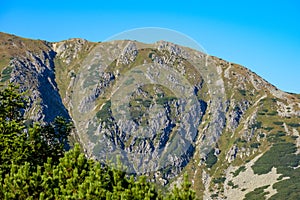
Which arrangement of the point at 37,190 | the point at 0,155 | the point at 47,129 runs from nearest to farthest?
the point at 37,190
the point at 0,155
the point at 47,129

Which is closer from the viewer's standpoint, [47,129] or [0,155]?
[0,155]

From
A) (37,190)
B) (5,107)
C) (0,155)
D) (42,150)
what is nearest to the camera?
(37,190)

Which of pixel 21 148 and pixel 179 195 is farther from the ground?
pixel 21 148

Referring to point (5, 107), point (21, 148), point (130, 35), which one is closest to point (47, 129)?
point (5, 107)

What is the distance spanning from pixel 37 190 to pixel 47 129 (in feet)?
63.2

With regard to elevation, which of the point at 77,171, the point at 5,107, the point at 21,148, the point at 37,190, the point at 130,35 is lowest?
the point at 37,190

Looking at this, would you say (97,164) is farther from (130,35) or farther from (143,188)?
(130,35)

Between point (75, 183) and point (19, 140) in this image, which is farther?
point (19, 140)

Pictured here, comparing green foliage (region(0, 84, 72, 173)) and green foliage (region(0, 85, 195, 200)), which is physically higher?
green foliage (region(0, 84, 72, 173))

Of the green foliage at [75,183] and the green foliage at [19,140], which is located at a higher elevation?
the green foliage at [19,140]

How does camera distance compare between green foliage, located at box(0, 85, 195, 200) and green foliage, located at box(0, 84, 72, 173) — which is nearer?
green foliage, located at box(0, 85, 195, 200)

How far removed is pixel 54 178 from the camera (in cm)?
2355

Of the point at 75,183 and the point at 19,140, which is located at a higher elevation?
the point at 19,140

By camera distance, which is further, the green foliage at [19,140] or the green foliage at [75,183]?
the green foliage at [19,140]
